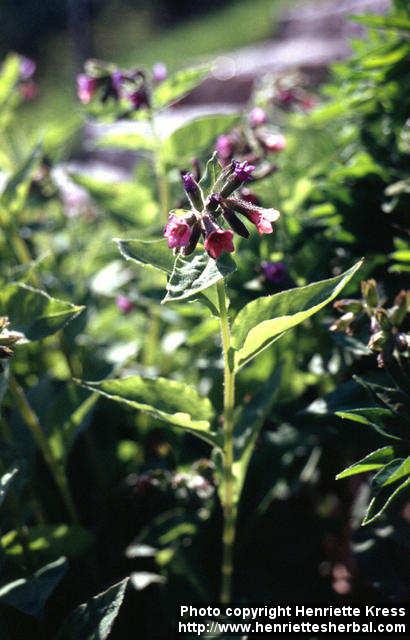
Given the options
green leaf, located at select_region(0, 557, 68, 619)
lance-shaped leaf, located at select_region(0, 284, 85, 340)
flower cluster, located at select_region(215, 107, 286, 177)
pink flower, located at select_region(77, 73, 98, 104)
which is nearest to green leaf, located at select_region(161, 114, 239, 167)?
flower cluster, located at select_region(215, 107, 286, 177)

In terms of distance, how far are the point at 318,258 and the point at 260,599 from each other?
28.7 inches

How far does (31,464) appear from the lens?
1.35 m

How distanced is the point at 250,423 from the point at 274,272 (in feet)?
0.99

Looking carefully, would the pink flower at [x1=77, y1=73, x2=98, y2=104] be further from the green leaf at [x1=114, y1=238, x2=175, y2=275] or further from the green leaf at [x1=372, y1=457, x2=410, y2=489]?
the green leaf at [x1=372, y1=457, x2=410, y2=489]

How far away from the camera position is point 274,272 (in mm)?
1268

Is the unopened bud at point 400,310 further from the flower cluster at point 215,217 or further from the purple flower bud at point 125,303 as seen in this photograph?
the purple flower bud at point 125,303

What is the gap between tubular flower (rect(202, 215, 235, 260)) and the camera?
844 mm

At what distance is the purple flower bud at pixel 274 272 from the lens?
1265mm

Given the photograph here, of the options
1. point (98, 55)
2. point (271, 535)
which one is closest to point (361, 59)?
point (271, 535)

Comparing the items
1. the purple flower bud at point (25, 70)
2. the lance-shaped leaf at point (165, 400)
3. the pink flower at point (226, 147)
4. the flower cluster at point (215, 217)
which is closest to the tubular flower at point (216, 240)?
the flower cluster at point (215, 217)

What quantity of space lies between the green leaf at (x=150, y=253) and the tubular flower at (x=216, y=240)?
0.09 metres

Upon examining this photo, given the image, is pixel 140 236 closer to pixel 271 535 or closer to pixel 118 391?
pixel 118 391

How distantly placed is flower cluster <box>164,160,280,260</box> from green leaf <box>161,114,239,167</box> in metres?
0.65

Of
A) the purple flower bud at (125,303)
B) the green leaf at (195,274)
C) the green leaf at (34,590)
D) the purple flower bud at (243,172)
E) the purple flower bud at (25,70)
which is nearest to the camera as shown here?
the green leaf at (195,274)
